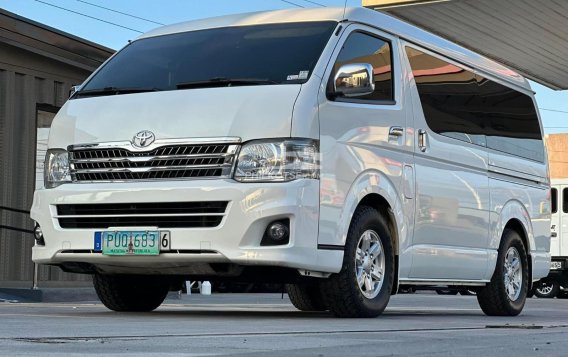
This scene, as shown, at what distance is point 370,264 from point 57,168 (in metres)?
2.36

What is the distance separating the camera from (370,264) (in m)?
8.47

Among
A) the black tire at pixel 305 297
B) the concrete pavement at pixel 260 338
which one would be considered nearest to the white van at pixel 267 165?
A: the concrete pavement at pixel 260 338

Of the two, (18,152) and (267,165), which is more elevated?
(18,152)

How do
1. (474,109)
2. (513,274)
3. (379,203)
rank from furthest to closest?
1. (513,274)
2. (474,109)
3. (379,203)

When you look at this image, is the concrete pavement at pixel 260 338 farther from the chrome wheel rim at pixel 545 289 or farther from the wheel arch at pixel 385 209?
the chrome wheel rim at pixel 545 289

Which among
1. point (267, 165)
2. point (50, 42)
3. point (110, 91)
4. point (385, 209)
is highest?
point (50, 42)

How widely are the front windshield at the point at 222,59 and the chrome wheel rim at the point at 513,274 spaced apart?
3.52m

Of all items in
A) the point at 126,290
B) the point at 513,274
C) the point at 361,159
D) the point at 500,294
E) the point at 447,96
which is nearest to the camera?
the point at 361,159

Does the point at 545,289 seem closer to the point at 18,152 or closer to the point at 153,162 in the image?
the point at 18,152

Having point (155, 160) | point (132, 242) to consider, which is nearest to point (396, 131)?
point (155, 160)

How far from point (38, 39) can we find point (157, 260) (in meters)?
9.48

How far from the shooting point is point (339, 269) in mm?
7938

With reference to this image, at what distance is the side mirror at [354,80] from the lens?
8.19m

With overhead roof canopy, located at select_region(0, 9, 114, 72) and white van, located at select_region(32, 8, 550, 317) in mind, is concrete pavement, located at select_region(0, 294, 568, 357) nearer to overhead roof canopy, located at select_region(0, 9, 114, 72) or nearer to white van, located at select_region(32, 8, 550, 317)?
white van, located at select_region(32, 8, 550, 317)
